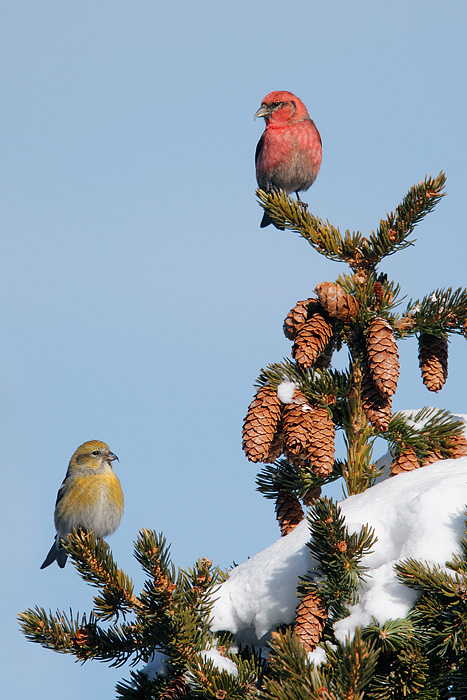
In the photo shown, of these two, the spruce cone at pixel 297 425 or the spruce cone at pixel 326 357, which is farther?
the spruce cone at pixel 326 357

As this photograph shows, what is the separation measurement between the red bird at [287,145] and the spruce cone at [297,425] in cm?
521

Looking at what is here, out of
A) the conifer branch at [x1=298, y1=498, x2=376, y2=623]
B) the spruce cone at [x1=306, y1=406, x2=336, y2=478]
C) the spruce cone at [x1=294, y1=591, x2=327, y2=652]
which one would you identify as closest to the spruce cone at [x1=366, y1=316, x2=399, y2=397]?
the spruce cone at [x1=306, y1=406, x2=336, y2=478]

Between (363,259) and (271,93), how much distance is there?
5079 millimetres

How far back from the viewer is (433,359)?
317 centimetres

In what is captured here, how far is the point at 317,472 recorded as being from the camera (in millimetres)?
2867

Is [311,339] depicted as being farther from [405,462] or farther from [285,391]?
[405,462]

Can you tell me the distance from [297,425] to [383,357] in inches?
17.1

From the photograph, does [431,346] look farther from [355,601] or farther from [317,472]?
[355,601]

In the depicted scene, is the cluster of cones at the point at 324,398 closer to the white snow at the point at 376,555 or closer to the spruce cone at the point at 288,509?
the spruce cone at the point at 288,509

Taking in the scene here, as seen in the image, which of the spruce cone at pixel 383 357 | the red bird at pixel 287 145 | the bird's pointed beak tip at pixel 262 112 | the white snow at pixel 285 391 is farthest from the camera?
the bird's pointed beak tip at pixel 262 112

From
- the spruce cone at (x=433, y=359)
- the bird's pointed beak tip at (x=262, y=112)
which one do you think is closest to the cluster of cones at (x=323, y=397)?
the spruce cone at (x=433, y=359)

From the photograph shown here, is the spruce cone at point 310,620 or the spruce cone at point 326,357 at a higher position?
the spruce cone at point 326,357

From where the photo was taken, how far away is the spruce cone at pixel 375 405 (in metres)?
2.91

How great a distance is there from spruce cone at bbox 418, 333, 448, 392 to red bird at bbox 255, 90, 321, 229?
491 cm
